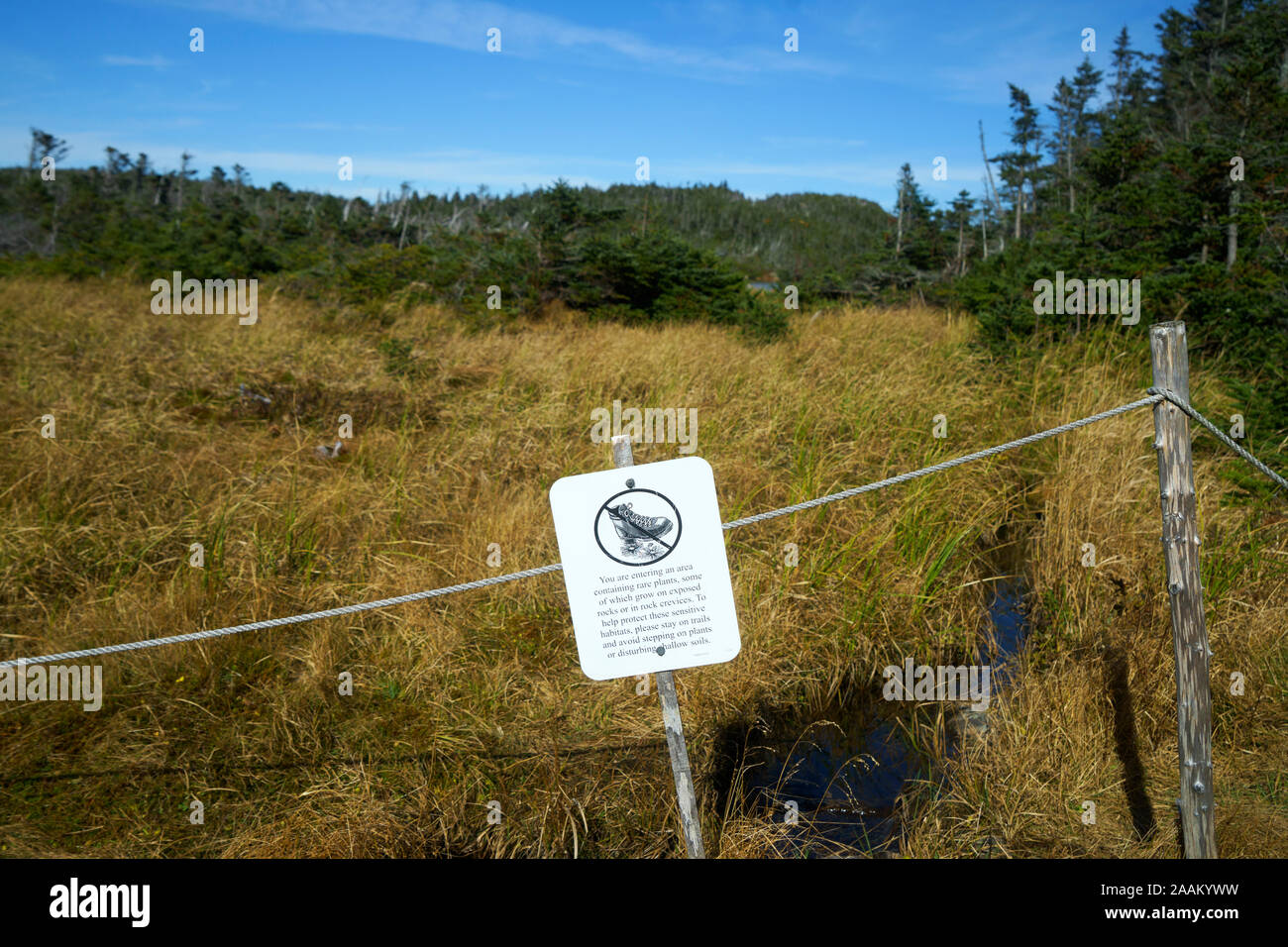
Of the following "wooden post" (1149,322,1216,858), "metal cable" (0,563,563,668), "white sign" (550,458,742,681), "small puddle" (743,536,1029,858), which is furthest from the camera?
"small puddle" (743,536,1029,858)

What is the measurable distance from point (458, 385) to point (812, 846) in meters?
5.84

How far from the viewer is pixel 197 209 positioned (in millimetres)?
20625

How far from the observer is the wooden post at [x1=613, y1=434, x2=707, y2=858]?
1.86 metres

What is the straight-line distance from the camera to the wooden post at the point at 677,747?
73.1 inches

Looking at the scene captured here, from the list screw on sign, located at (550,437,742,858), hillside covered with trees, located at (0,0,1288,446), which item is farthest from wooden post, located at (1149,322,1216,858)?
hillside covered with trees, located at (0,0,1288,446)

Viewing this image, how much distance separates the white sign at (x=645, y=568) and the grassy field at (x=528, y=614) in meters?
1.05

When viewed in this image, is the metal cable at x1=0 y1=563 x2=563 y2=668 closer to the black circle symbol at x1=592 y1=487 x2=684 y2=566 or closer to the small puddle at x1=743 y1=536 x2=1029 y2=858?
the black circle symbol at x1=592 y1=487 x2=684 y2=566

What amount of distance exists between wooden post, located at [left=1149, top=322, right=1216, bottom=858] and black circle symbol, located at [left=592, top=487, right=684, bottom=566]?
1.41 meters

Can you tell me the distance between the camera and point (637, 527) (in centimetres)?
179

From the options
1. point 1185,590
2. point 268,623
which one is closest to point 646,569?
point 268,623

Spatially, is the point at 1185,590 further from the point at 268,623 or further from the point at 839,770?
the point at 268,623

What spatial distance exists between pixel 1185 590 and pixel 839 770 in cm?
154

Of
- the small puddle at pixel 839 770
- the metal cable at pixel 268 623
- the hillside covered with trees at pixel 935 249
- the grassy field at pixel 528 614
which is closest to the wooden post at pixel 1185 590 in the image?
the grassy field at pixel 528 614
